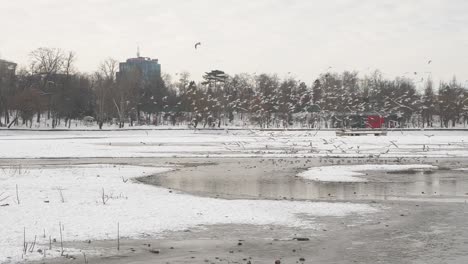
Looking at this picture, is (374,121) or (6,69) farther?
(6,69)

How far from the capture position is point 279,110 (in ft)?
362

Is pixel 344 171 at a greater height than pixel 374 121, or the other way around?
pixel 374 121

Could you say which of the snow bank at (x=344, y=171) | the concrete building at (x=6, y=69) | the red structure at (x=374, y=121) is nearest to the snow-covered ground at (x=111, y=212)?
the snow bank at (x=344, y=171)

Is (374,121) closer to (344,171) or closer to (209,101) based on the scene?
(209,101)

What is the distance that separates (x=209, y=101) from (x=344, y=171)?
76662mm

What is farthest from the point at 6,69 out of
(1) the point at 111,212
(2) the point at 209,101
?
(1) the point at 111,212

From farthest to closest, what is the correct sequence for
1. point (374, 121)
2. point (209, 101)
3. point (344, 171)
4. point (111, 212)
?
point (209, 101), point (374, 121), point (344, 171), point (111, 212)

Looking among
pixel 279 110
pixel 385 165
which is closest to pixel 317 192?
pixel 385 165

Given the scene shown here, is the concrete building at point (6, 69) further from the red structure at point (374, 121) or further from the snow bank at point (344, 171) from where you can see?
the snow bank at point (344, 171)

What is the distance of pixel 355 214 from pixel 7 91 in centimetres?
10443

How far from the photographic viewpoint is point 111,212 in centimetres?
1488

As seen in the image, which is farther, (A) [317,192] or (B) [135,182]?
(B) [135,182]

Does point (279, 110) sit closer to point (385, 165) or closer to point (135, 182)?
point (385, 165)

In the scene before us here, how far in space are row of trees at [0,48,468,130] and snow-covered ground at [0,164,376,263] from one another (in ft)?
262
